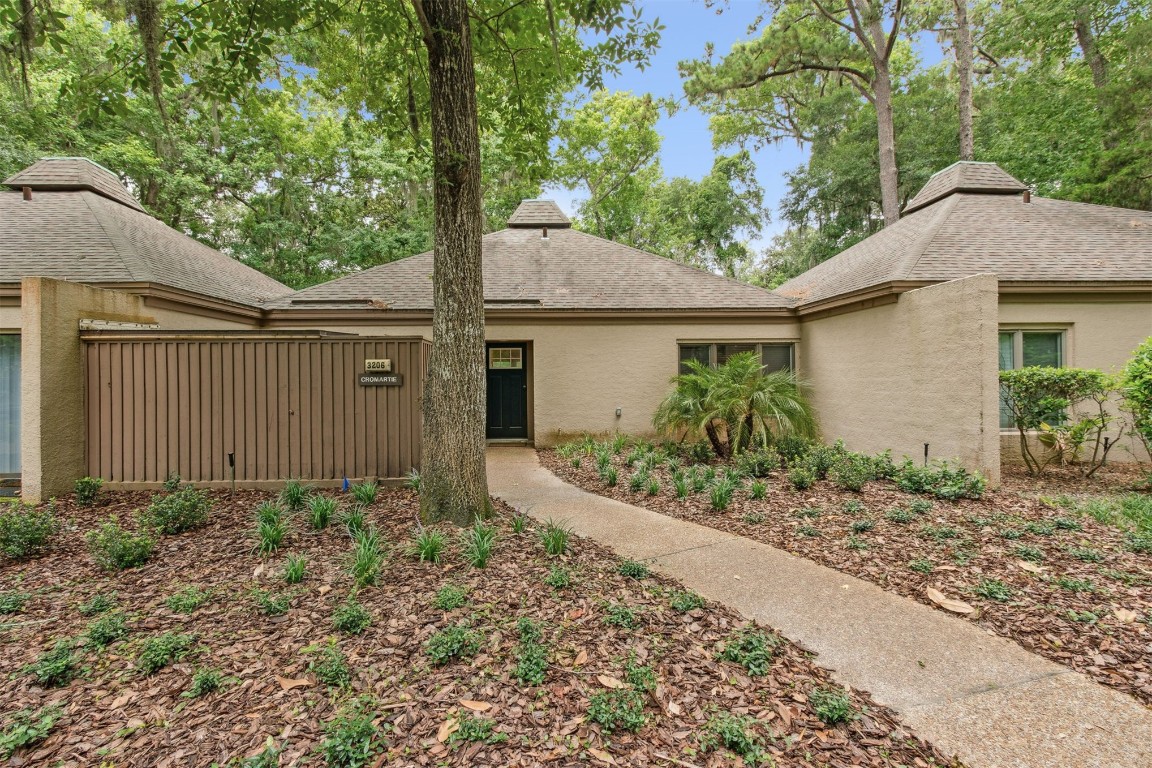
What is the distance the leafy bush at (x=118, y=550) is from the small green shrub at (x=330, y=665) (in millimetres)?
2115

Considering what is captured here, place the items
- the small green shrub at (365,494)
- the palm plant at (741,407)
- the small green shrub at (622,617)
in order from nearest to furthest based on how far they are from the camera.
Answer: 1. the small green shrub at (622,617)
2. the small green shrub at (365,494)
3. the palm plant at (741,407)

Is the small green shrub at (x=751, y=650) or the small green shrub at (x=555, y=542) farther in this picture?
the small green shrub at (x=555, y=542)

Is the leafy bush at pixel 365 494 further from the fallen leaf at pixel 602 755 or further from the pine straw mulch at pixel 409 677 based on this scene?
the fallen leaf at pixel 602 755

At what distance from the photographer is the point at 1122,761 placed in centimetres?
204

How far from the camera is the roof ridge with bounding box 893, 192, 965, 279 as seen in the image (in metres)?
7.97

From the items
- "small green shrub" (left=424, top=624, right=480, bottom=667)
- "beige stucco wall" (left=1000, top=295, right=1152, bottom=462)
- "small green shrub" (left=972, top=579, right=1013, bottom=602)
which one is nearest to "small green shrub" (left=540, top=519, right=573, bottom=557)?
"small green shrub" (left=424, top=624, right=480, bottom=667)

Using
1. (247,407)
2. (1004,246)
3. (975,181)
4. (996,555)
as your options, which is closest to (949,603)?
(996,555)

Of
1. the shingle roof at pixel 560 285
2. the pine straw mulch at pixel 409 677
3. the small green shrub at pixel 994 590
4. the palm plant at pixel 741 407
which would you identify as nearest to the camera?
the pine straw mulch at pixel 409 677

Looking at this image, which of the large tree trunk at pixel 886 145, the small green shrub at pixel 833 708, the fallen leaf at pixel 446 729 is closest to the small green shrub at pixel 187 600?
the fallen leaf at pixel 446 729

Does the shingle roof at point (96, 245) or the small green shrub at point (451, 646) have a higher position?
the shingle roof at point (96, 245)

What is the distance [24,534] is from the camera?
398 centimetres

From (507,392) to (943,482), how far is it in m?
7.42

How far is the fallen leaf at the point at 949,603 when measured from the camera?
3234 millimetres

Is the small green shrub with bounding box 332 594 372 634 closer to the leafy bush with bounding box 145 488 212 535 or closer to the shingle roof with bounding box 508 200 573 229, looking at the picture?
the leafy bush with bounding box 145 488 212 535
